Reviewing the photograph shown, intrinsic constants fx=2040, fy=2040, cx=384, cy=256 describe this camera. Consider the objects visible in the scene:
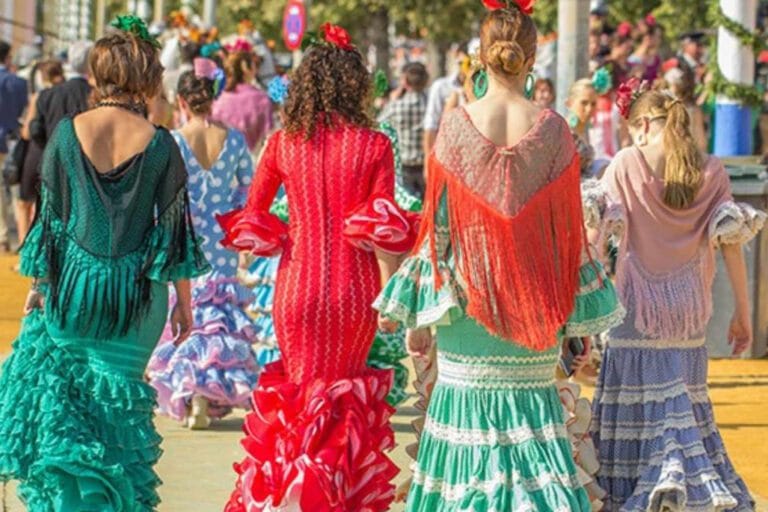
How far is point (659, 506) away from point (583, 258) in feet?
4.44

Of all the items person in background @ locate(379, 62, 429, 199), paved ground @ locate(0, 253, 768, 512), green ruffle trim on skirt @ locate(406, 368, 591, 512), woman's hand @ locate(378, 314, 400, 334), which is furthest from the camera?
person in background @ locate(379, 62, 429, 199)

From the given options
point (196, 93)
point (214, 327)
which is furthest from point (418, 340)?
point (196, 93)

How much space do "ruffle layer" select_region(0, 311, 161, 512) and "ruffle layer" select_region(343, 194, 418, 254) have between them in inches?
40.4

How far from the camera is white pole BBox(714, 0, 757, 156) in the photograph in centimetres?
1594

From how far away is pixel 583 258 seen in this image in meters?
6.79

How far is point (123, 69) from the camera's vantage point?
7.11 m

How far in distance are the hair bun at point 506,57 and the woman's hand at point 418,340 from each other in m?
0.89

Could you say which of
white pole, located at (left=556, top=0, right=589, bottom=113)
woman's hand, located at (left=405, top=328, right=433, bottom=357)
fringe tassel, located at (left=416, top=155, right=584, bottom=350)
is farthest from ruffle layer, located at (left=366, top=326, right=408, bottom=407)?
white pole, located at (left=556, top=0, right=589, bottom=113)

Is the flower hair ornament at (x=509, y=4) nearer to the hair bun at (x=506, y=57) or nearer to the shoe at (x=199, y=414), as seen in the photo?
the hair bun at (x=506, y=57)

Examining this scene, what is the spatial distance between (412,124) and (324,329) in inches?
504

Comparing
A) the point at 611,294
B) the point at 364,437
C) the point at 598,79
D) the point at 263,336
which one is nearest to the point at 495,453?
the point at 611,294

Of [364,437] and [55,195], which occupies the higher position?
[55,195]

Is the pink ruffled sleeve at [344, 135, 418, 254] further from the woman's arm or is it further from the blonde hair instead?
the woman's arm

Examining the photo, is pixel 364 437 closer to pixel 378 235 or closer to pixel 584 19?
pixel 378 235
